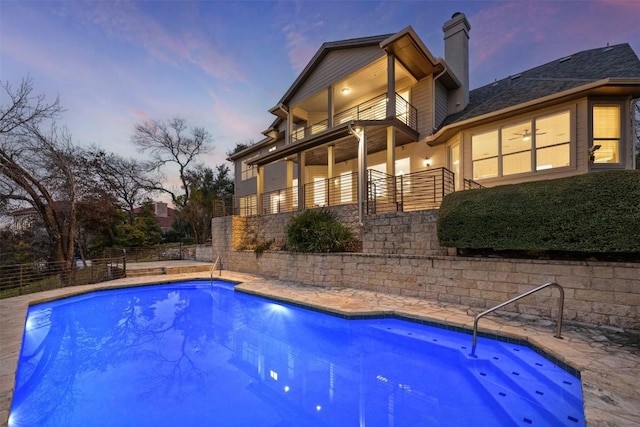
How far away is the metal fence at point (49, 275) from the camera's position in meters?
8.55

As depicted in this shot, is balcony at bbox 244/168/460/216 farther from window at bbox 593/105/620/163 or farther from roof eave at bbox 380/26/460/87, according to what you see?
roof eave at bbox 380/26/460/87

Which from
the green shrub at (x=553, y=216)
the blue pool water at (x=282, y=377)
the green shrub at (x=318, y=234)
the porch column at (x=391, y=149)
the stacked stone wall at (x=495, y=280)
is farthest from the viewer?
the porch column at (x=391, y=149)

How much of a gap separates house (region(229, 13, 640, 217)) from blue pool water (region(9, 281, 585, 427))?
15.4 feet

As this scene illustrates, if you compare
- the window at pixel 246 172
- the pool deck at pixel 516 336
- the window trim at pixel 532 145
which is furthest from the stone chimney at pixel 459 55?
the window at pixel 246 172

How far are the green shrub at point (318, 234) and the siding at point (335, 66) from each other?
6.24 m

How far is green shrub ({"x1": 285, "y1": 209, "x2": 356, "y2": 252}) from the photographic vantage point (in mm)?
9195

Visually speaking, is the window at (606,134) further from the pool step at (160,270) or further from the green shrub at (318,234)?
the pool step at (160,270)

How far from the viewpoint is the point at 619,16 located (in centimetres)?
934

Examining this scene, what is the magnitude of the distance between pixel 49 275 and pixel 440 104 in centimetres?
1723

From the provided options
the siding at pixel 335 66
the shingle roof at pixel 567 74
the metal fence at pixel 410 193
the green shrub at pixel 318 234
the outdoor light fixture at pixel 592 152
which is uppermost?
the siding at pixel 335 66

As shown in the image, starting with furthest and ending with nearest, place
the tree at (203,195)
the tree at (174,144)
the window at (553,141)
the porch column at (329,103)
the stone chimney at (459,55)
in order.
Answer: the tree at (174,144) < the tree at (203,195) < the porch column at (329,103) < the stone chimney at (459,55) < the window at (553,141)

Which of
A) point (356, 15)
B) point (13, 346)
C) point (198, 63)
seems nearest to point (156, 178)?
point (198, 63)

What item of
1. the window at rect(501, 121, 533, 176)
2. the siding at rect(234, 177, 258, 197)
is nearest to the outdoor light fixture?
the window at rect(501, 121, 533, 176)

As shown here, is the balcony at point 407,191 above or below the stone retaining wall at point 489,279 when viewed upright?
above
